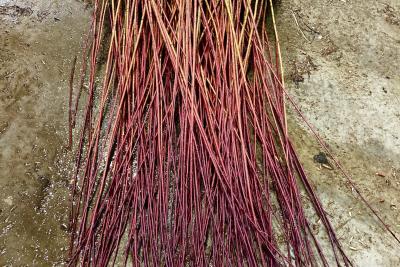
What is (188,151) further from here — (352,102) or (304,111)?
(352,102)

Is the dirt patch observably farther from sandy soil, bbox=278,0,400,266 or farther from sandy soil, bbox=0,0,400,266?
sandy soil, bbox=278,0,400,266

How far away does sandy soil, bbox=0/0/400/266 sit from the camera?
1.41m

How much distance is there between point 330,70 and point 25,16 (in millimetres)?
1101

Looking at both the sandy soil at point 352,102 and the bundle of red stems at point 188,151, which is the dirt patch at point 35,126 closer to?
the bundle of red stems at point 188,151

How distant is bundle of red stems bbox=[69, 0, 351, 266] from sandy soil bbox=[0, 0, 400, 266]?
0.08 metres

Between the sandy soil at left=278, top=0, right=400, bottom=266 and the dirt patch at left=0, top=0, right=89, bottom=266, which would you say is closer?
the dirt patch at left=0, top=0, right=89, bottom=266

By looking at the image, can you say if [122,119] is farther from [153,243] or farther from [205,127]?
[153,243]

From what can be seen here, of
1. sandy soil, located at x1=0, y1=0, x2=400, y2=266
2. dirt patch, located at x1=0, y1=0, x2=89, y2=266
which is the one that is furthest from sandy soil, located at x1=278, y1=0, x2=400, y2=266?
dirt patch, located at x1=0, y1=0, x2=89, y2=266

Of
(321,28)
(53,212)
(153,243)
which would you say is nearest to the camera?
(153,243)

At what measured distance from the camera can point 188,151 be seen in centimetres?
138

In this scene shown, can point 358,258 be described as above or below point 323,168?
below

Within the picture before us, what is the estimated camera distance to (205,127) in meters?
1.46

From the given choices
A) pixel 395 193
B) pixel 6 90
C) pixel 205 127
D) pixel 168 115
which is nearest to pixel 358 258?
pixel 395 193

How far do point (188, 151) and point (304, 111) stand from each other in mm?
482
